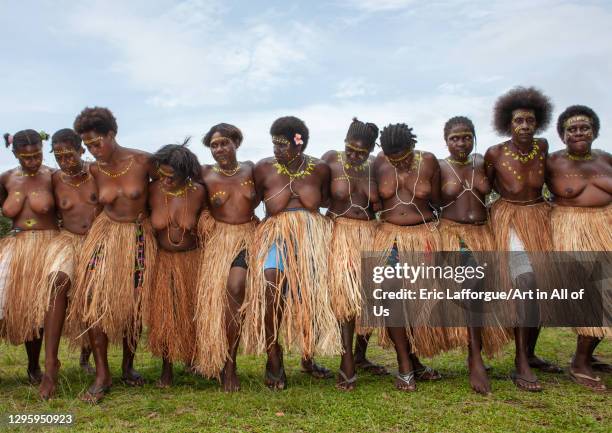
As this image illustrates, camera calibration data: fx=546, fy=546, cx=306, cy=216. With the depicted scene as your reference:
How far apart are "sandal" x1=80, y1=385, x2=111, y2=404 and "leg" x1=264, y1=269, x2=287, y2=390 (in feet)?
3.58

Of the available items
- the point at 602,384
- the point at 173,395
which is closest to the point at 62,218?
the point at 173,395

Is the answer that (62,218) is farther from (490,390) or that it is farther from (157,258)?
(490,390)

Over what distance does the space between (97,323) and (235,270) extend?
3.22ft

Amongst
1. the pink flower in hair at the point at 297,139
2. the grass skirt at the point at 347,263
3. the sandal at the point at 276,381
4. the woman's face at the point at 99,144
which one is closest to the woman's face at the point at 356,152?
the pink flower in hair at the point at 297,139

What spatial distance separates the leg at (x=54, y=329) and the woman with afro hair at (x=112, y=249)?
10cm

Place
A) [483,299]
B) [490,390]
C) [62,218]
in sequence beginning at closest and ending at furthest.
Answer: [490,390], [483,299], [62,218]

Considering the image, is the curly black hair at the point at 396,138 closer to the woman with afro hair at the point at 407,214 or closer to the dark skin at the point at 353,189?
the woman with afro hair at the point at 407,214

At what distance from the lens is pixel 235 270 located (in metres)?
3.83

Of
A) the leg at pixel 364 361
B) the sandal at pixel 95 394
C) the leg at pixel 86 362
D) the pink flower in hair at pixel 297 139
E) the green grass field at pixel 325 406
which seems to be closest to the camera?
the green grass field at pixel 325 406

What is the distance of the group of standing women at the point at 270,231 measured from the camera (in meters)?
3.72

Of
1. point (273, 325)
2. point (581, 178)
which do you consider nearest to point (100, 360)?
point (273, 325)

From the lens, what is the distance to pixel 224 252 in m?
3.86

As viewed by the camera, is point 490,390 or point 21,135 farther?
point 21,135

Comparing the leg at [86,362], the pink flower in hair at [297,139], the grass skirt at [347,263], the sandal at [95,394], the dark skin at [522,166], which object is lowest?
the leg at [86,362]
